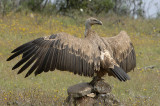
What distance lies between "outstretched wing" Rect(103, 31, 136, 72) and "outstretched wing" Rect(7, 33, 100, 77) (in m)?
0.80

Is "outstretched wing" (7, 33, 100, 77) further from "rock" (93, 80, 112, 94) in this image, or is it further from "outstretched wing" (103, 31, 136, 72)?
"outstretched wing" (103, 31, 136, 72)

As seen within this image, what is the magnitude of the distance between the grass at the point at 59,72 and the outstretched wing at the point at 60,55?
0.96m

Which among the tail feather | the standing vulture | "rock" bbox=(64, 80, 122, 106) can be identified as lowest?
"rock" bbox=(64, 80, 122, 106)

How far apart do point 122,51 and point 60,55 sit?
62.9 inches

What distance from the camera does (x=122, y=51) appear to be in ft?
21.0

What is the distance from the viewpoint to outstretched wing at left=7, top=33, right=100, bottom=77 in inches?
214

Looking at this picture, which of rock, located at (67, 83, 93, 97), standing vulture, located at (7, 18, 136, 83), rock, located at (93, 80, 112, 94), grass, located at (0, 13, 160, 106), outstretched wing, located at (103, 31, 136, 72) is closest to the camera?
standing vulture, located at (7, 18, 136, 83)

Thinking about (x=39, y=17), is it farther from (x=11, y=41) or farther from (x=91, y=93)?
(x=91, y=93)

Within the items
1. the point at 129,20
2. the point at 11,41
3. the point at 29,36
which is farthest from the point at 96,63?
the point at 129,20

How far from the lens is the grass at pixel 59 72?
262 inches

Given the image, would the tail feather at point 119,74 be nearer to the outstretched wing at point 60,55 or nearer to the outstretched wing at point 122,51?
the outstretched wing at point 60,55

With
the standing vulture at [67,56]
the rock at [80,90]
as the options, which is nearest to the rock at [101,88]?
the rock at [80,90]

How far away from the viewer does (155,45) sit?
14453 millimetres

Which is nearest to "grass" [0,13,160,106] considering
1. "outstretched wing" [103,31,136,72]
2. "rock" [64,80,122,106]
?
"rock" [64,80,122,106]
